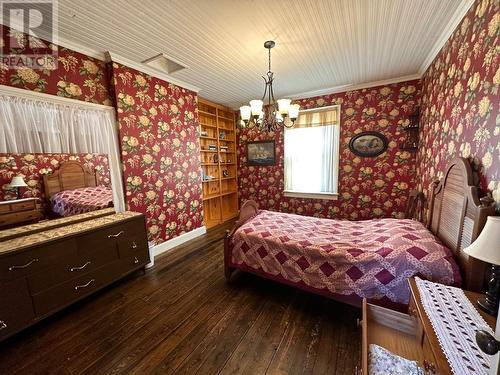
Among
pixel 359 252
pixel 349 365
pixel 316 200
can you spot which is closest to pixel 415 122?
pixel 316 200

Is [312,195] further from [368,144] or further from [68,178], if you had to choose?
[68,178]

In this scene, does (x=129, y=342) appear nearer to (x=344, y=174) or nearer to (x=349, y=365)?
(x=349, y=365)

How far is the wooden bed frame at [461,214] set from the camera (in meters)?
1.34

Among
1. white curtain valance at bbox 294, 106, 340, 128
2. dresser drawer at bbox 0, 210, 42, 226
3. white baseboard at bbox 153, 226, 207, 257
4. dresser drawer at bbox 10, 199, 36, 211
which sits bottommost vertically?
white baseboard at bbox 153, 226, 207, 257

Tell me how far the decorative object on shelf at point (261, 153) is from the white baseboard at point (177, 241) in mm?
1872

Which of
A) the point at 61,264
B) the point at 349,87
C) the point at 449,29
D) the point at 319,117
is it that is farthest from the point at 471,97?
the point at 61,264

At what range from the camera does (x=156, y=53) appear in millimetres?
2434

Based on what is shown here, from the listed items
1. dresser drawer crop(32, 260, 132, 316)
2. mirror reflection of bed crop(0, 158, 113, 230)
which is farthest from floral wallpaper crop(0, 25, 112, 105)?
dresser drawer crop(32, 260, 132, 316)

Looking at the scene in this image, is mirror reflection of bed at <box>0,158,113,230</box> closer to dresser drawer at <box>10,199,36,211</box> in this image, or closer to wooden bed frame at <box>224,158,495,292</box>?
dresser drawer at <box>10,199,36,211</box>

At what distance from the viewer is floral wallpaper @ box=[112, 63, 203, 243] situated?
8.79 feet

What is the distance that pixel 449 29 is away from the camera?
77.5 inches

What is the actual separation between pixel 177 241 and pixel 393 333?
9.96 ft

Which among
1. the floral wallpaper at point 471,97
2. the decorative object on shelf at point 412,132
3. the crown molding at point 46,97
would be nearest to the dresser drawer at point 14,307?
the crown molding at point 46,97

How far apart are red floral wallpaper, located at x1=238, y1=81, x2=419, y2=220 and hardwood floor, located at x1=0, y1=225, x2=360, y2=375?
218 centimetres
